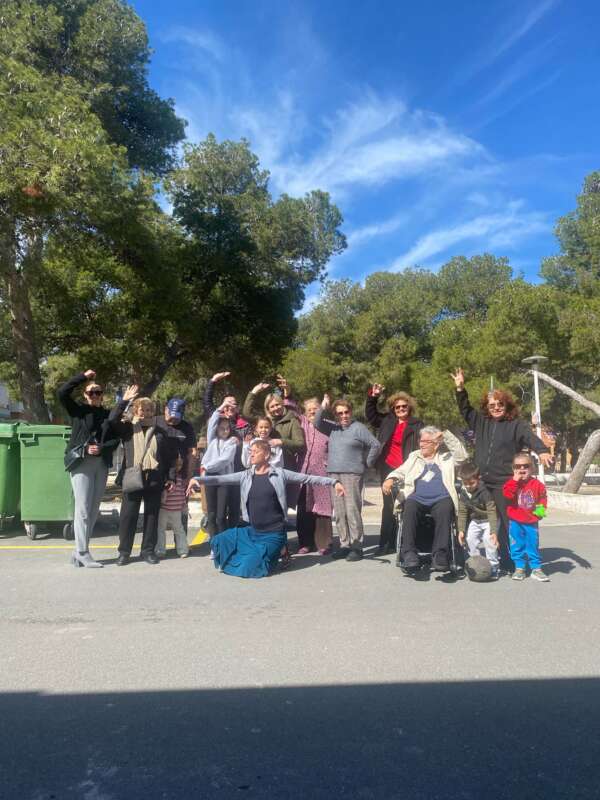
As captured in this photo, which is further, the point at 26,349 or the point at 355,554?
the point at 26,349

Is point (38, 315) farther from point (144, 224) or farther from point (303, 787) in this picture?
point (303, 787)

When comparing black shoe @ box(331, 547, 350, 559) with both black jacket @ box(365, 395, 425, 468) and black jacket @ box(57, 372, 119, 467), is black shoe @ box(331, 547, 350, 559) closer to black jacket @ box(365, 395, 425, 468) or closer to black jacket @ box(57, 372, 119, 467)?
black jacket @ box(365, 395, 425, 468)

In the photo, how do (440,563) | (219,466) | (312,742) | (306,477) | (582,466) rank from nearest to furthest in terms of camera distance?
1. (312,742)
2. (440,563)
3. (306,477)
4. (219,466)
5. (582,466)

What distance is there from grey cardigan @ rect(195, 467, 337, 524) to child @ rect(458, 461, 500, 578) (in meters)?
1.33

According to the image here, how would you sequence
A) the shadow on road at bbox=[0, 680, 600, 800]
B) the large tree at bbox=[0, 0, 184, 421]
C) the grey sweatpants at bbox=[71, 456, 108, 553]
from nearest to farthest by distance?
the shadow on road at bbox=[0, 680, 600, 800] < the grey sweatpants at bbox=[71, 456, 108, 553] < the large tree at bbox=[0, 0, 184, 421]

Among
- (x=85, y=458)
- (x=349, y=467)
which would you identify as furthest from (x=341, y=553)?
(x=85, y=458)

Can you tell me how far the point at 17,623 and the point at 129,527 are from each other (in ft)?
6.45

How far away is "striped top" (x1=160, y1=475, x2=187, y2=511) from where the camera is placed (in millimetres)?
6949

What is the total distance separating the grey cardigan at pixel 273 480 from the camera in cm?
654

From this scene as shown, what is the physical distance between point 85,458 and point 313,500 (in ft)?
8.07

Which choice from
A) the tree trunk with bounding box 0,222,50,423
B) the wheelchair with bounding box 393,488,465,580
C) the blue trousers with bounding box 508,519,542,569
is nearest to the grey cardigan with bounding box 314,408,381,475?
the wheelchair with bounding box 393,488,465,580

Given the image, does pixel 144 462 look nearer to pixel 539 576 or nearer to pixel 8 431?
pixel 8 431

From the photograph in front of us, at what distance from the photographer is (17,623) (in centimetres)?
466

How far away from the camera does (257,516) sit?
21.1 feet
